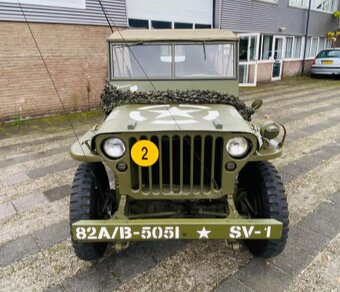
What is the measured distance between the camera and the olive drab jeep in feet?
7.54

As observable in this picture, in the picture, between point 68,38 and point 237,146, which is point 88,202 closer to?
point 237,146

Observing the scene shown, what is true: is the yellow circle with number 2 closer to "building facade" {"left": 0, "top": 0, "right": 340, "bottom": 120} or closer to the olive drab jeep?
the olive drab jeep

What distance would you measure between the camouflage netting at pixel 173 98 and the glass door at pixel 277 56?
575 inches

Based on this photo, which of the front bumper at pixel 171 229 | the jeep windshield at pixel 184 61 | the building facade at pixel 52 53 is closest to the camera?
the front bumper at pixel 171 229

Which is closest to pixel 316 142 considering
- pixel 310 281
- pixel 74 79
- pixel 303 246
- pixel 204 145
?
pixel 303 246

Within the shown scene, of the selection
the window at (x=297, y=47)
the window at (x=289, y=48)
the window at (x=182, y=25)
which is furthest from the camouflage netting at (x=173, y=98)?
the window at (x=297, y=47)

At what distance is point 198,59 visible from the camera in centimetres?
350

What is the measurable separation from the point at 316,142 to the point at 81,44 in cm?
696

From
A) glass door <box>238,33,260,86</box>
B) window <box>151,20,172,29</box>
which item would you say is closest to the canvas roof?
window <box>151,20,172,29</box>

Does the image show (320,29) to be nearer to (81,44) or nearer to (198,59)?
(81,44)

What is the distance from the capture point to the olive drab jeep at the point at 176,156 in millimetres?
2299

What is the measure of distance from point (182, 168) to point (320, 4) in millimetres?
21500

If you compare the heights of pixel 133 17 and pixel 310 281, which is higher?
pixel 133 17

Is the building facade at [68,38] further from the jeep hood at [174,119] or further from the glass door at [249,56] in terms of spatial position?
the jeep hood at [174,119]
